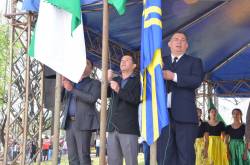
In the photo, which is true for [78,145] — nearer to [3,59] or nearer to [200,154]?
[200,154]

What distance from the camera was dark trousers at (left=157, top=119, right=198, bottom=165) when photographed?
149 inches

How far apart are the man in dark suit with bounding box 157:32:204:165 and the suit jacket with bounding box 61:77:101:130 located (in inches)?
40.0

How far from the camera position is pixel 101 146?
156 inches

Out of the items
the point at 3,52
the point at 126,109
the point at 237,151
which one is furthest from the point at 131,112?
the point at 3,52

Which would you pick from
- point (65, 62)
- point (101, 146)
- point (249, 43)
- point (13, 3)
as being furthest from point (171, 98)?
point (249, 43)

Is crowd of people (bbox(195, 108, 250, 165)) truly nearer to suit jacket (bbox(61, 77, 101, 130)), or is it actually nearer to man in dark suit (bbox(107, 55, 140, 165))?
suit jacket (bbox(61, 77, 101, 130))

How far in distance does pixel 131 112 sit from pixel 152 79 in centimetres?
71

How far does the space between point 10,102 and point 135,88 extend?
3661mm

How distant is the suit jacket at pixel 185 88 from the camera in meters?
3.79

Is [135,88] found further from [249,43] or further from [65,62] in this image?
Result: [249,43]

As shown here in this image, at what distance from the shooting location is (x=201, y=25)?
7.11m

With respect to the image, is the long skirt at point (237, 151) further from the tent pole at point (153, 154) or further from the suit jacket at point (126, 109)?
the tent pole at point (153, 154)

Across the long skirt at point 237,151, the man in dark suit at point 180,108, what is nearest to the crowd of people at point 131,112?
the man in dark suit at point 180,108

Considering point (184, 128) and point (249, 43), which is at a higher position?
point (249, 43)
